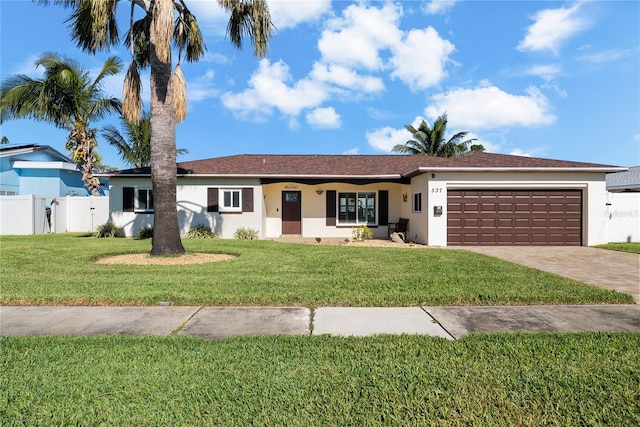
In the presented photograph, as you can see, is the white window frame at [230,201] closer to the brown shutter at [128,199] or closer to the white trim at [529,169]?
the brown shutter at [128,199]

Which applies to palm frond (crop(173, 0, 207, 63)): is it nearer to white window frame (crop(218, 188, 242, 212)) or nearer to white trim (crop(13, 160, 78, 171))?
white window frame (crop(218, 188, 242, 212))

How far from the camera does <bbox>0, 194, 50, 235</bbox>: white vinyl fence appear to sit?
717 inches

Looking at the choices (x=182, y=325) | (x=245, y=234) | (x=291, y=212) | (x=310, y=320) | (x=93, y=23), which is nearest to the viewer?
(x=182, y=325)

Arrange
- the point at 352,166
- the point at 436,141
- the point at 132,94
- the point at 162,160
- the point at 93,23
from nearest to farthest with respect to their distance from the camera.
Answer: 1. the point at 93,23
2. the point at 162,160
3. the point at 132,94
4. the point at 352,166
5. the point at 436,141

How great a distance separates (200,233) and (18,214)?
10.1 meters

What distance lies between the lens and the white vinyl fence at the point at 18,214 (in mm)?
18219

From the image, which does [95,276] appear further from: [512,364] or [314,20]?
[314,20]

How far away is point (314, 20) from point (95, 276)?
34.9 ft

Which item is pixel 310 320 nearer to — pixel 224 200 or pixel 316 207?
pixel 224 200

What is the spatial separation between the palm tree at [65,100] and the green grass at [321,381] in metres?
20.0

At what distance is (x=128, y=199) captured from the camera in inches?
664

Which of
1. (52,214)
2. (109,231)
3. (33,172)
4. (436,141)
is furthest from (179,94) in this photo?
(436,141)

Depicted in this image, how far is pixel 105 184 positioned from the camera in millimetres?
30250

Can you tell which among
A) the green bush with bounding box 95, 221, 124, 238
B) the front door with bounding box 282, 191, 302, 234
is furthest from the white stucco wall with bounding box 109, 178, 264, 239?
the front door with bounding box 282, 191, 302, 234
